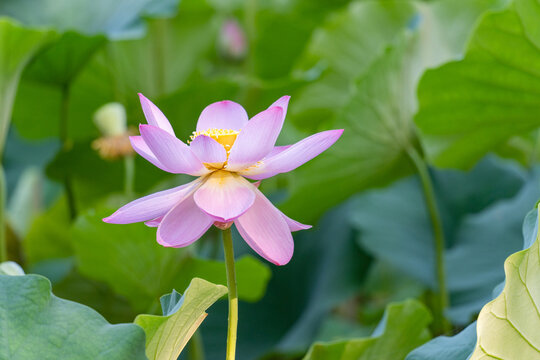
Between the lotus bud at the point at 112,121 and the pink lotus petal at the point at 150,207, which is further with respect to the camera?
the lotus bud at the point at 112,121

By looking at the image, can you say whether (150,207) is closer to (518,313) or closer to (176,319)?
(176,319)

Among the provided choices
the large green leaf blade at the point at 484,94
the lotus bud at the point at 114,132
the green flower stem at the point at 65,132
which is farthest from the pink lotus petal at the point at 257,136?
the green flower stem at the point at 65,132

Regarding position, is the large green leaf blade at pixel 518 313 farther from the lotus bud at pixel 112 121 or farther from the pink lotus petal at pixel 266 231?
the lotus bud at pixel 112 121

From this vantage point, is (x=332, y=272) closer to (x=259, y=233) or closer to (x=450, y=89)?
(x=450, y=89)

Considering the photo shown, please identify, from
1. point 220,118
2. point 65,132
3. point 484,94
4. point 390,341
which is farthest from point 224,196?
point 65,132

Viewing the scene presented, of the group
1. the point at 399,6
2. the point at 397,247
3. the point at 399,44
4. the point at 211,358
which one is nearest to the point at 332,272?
the point at 397,247

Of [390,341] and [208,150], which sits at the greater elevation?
[208,150]

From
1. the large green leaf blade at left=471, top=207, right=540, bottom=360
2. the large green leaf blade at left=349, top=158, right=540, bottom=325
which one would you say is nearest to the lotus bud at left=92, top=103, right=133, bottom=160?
the large green leaf blade at left=349, top=158, right=540, bottom=325

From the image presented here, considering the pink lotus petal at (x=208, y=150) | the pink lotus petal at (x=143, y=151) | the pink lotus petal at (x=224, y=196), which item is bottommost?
the pink lotus petal at (x=224, y=196)

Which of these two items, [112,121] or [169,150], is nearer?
[169,150]
